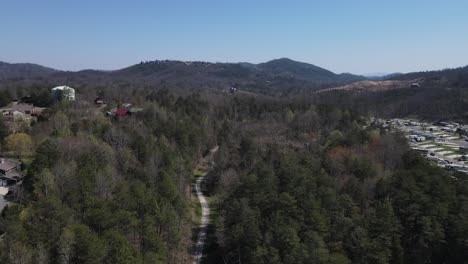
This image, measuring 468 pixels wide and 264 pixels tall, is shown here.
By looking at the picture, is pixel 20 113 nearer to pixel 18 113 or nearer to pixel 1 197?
pixel 18 113

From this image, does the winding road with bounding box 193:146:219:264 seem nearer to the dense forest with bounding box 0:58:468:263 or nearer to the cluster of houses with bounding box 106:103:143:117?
the dense forest with bounding box 0:58:468:263

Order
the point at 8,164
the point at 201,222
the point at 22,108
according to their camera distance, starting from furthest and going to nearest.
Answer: the point at 22,108 < the point at 8,164 < the point at 201,222

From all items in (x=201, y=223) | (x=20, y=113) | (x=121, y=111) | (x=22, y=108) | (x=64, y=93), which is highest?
(x=64, y=93)

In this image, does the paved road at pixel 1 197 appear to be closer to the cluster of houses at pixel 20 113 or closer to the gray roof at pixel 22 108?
the cluster of houses at pixel 20 113

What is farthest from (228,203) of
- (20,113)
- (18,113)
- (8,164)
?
(20,113)

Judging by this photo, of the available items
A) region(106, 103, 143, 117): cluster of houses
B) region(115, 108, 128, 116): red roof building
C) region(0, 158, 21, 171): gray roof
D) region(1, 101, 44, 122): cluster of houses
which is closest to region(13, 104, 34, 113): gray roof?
region(1, 101, 44, 122): cluster of houses

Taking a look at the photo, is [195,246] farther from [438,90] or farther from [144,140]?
[438,90]
